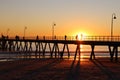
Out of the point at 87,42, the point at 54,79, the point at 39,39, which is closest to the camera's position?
the point at 54,79

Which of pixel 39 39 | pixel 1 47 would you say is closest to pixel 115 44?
pixel 39 39

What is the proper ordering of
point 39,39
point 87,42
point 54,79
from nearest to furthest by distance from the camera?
point 54,79, point 87,42, point 39,39

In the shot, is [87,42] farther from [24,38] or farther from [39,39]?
[24,38]

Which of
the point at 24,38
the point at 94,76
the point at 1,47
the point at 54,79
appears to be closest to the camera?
the point at 54,79

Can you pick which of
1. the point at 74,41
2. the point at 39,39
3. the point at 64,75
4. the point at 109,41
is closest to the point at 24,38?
the point at 39,39

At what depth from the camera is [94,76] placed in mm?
31656

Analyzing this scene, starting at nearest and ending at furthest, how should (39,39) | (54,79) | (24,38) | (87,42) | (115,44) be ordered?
1. (54,79)
2. (115,44)
3. (87,42)
4. (39,39)
5. (24,38)

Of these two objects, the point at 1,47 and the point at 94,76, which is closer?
the point at 94,76

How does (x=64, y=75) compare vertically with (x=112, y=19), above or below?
below

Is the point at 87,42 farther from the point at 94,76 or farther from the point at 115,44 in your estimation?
the point at 94,76

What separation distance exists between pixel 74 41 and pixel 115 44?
8856mm

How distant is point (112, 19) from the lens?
61188mm

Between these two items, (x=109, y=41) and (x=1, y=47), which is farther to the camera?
(x=1, y=47)

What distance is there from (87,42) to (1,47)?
5019cm
